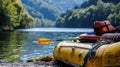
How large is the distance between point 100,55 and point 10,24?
3183 inches

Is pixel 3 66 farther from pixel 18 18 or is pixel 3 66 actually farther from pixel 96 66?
pixel 18 18

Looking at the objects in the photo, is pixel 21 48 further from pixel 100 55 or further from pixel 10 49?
pixel 100 55

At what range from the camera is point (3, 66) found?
15922 millimetres

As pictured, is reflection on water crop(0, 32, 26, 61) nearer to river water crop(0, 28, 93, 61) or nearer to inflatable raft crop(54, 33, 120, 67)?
river water crop(0, 28, 93, 61)

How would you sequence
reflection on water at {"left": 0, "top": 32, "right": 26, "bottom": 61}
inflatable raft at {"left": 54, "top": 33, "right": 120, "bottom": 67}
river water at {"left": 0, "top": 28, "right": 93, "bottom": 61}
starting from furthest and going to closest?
1. river water at {"left": 0, "top": 28, "right": 93, "bottom": 61}
2. reflection on water at {"left": 0, "top": 32, "right": 26, "bottom": 61}
3. inflatable raft at {"left": 54, "top": 33, "right": 120, "bottom": 67}

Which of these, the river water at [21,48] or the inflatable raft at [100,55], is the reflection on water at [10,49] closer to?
the river water at [21,48]

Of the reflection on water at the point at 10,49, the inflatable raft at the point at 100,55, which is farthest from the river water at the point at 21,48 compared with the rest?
the inflatable raft at the point at 100,55

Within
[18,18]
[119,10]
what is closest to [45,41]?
[18,18]

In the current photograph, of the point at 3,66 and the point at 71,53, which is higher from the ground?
the point at 71,53

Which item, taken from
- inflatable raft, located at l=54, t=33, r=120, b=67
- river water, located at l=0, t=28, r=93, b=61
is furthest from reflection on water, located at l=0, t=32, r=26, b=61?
inflatable raft, located at l=54, t=33, r=120, b=67

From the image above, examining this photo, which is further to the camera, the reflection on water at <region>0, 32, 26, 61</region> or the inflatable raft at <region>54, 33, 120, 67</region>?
the reflection on water at <region>0, 32, 26, 61</region>

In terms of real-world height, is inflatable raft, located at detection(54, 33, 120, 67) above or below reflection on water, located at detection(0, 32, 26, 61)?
above

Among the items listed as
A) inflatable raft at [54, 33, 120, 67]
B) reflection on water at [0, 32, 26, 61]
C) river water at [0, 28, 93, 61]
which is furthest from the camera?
river water at [0, 28, 93, 61]

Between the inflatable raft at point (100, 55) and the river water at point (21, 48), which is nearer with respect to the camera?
the inflatable raft at point (100, 55)
